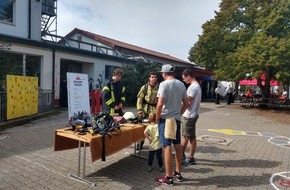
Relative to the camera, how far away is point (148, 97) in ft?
21.4

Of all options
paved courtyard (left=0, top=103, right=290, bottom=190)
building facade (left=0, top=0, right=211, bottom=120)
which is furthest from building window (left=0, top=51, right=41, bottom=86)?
paved courtyard (left=0, top=103, right=290, bottom=190)

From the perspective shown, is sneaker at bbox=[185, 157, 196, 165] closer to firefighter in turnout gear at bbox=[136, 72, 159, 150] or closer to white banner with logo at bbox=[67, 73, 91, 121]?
firefighter in turnout gear at bbox=[136, 72, 159, 150]

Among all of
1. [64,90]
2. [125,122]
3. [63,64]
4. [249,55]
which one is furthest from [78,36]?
[125,122]

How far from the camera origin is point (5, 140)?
8273 mm

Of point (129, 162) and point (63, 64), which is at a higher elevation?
point (63, 64)

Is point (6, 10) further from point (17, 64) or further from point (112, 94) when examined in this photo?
point (112, 94)

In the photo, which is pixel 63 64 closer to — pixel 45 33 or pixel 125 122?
pixel 45 33

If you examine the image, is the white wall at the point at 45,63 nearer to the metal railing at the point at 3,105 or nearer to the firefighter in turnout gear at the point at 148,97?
the metal railing at the point at 3,105

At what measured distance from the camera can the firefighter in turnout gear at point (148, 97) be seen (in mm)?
6492

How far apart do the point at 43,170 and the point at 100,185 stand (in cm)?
137

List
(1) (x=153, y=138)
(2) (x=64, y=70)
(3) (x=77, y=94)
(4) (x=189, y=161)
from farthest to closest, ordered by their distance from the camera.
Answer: (2) (x=64, y=70), (3) (x=77, y=94), (4) (x=189, y=161), (1) (x=153, y=138)

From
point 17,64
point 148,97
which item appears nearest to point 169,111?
point 148,97

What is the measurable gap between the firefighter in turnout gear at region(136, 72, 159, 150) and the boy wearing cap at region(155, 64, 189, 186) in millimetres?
1208

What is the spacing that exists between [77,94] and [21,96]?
18.1 feet
